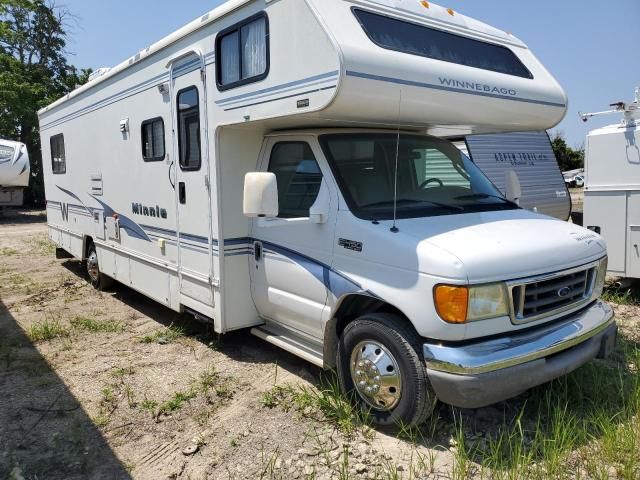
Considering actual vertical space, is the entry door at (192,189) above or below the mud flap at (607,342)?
above

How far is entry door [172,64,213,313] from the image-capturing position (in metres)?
4.85

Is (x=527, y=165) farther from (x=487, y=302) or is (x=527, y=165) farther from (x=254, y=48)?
(x=487, y=302)

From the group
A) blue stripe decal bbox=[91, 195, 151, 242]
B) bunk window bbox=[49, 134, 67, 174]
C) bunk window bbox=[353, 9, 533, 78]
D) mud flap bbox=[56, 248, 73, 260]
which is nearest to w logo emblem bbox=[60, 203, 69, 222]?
bunk window bbox=[49, 134, 67, 174]

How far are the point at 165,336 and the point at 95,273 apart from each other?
2.87 metres

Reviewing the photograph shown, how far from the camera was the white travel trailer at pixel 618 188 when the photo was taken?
21.3ft

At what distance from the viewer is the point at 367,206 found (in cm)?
387

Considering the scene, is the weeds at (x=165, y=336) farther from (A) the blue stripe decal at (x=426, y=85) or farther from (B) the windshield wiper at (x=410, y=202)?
(A) the blue stripe decal at (x=426, y=85)

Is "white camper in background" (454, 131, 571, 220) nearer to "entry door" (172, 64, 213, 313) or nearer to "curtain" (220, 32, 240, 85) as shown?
"entry door" (172, 64, 213, 313)

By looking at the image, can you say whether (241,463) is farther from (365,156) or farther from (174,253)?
(174,253)

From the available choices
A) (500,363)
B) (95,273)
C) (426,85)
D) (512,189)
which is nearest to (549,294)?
(500,363)

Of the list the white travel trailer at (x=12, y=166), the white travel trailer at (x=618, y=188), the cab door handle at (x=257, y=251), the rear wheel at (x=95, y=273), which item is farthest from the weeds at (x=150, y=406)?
the white travel trailer at (x=12, y=166)

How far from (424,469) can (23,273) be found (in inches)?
337

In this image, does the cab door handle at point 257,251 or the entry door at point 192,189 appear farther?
the entry door at point 192,189

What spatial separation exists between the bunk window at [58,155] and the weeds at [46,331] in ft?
11.3
